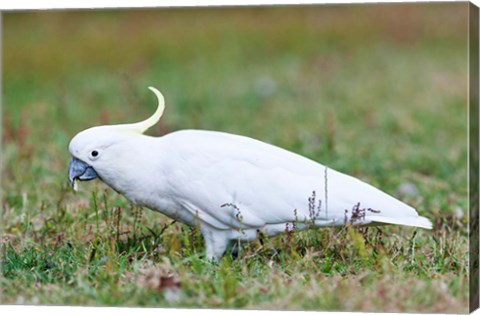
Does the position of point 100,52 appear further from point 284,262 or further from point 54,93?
point 284,262

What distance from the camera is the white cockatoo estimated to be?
442cm

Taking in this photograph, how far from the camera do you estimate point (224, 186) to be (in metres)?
4.43

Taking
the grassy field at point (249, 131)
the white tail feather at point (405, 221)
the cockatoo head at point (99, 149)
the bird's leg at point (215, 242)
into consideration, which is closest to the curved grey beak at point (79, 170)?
the cockatoo head at point (99, 149)

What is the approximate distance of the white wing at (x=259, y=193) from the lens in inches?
174

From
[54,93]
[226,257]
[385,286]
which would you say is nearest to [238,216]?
[226,257]

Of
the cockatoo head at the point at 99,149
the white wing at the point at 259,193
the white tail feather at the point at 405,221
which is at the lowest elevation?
the white tail feather at the point at 405,221

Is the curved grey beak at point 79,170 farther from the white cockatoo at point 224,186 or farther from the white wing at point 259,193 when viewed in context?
the white wing at point 259,193

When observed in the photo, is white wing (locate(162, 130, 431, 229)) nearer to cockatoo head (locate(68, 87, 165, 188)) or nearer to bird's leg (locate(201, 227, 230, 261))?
bird's leg (locate(201, 227, 230, 261))

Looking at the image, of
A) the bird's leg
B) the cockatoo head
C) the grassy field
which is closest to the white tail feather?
the grassy field

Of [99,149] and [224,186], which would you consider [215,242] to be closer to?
[224,186]

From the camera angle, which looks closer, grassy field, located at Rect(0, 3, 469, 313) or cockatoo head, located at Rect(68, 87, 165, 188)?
grassy field, located at Rect(0, 3, 469, 313)

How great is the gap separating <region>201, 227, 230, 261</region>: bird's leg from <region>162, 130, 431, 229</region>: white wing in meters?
0.06

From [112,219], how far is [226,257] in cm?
88

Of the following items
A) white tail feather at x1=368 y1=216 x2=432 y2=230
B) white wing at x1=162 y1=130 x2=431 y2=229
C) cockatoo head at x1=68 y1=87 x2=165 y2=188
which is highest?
cockatoo head at x1=68 y1=87 x2=165 y2=188
